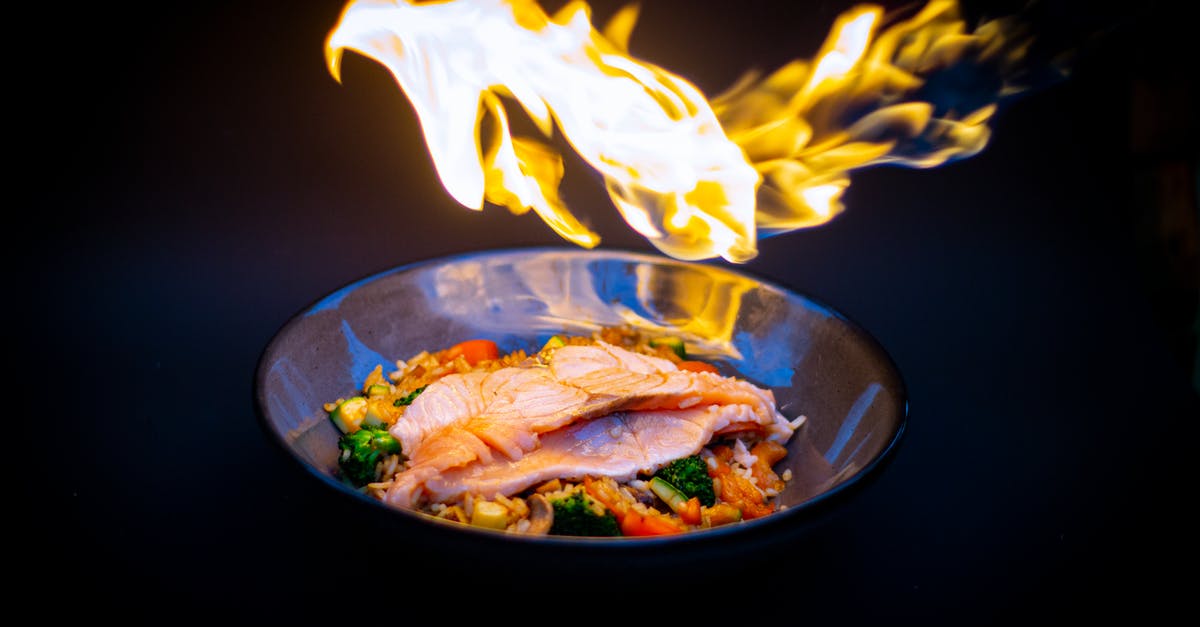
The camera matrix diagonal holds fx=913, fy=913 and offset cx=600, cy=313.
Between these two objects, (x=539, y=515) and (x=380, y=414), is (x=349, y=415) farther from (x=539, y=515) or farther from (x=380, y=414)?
(x=539, y=515)

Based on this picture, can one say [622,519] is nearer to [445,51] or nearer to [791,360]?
[791,360]

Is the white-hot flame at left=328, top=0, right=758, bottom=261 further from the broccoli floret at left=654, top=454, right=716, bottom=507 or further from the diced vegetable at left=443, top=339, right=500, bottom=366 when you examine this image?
the broccoli floret at left=654, top=454, right=716, bottom=507

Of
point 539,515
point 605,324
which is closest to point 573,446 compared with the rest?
point 539,515

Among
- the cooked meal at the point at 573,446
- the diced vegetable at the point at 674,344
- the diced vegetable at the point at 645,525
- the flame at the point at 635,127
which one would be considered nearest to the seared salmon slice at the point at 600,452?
the cooked meal at the point at 573,446

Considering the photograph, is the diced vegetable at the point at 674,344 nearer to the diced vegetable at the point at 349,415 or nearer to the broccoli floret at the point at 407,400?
the broccoli floret at the point at 407,400

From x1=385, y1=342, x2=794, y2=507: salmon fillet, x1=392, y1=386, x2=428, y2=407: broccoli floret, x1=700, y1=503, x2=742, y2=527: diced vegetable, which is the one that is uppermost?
x1=392, y1=386, x2=428, y2=407: broccoli floret

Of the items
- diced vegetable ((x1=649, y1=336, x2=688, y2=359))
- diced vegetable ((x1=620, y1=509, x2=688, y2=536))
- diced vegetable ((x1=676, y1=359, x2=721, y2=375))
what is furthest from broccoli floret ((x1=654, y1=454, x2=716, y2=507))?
diced vegetable ((x1=649, y1=336, x2=688, y2=359))
